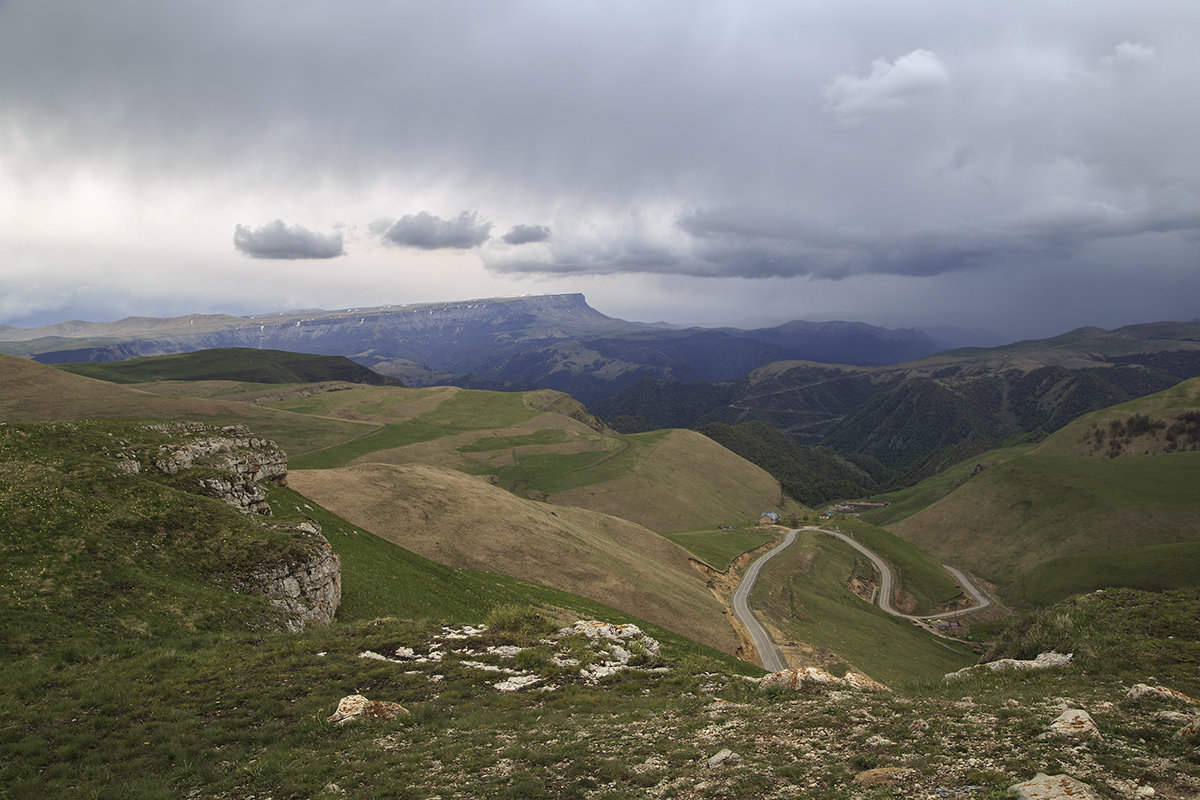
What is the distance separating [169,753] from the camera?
14359 mm

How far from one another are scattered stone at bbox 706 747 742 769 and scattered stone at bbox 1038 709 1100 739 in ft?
24.5

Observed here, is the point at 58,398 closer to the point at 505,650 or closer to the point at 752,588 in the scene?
A: the point at 752,588

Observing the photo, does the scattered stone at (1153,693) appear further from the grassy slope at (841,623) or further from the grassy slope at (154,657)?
the grassy slope at (841,623)

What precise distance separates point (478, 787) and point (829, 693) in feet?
42.9

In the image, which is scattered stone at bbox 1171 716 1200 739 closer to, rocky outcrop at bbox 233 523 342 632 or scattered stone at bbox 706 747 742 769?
scattered stone at bbox 706 747 742 769

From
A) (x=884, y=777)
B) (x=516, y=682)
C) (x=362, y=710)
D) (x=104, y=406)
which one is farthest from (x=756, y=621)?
(x=104, y=406)

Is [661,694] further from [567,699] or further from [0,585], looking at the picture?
[0,585]

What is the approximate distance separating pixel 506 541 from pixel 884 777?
173 ft

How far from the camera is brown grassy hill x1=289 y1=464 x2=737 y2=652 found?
183 ft

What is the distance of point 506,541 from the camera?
61062 millimetres

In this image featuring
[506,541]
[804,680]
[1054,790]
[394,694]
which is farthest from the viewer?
[506,541]


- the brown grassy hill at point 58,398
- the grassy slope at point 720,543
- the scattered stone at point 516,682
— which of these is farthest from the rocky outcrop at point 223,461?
the brown grassy hill at point 58,398

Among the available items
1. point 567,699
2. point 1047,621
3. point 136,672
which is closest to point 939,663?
point 1047,621

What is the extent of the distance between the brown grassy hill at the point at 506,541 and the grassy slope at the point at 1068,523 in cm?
9399
